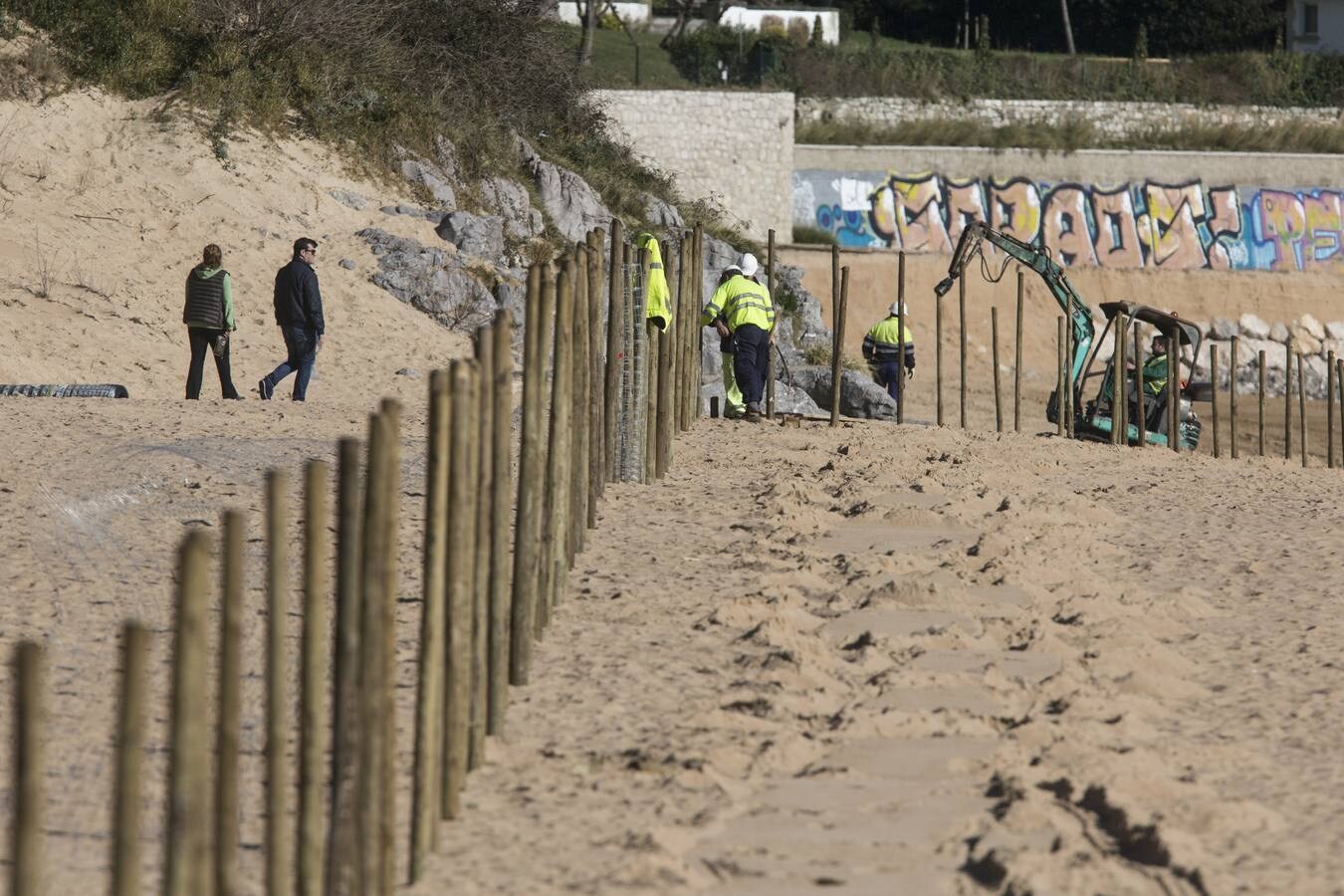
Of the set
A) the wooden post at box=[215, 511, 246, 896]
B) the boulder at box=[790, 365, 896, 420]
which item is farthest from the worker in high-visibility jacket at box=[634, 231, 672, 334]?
the boulder at box=[790, 365, 896, 420]

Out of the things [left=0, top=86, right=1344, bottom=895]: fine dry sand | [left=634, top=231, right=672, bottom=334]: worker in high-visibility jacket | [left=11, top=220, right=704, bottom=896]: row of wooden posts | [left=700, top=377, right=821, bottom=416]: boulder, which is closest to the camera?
[left=11, top=220, right=704, bottom=896]: row of wooden posts

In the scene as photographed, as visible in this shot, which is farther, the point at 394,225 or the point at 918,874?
the point at 394,225

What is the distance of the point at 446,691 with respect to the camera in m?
5.46

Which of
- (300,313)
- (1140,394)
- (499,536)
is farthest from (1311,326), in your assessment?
(499,536)

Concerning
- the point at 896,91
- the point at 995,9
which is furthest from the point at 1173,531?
the point at 995,9

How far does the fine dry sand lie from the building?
40763 millimetres

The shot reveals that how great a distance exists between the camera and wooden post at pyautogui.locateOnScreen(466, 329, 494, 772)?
5.77 meters

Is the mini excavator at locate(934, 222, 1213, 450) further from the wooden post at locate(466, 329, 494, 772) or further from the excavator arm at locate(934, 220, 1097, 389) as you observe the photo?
the wooden post at locate(466, 329, 494, 772)

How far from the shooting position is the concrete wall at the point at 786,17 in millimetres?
51500

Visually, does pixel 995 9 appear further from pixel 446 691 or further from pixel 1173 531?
pixel 446 691

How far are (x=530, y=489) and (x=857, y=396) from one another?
14.7 meters

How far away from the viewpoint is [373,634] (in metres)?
4.68

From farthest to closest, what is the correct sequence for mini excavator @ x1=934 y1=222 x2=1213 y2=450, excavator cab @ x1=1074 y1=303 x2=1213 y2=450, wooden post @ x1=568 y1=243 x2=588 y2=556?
mini excavator @ x1=934 y1=222 x2=1213 y2=450
excavator cab @ x1=1074 y1=303 x2=1213 y2=450
wooden post @ x1=568 y1=243 x2=588 y2=556

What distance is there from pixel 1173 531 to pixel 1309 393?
21649 millimetres
